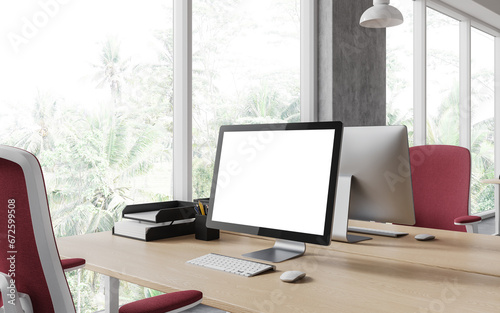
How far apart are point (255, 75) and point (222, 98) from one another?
397mm

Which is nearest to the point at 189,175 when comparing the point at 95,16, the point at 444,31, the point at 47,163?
the point at 47,163

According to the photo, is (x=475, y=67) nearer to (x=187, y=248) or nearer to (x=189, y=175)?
(x=189, y=175)

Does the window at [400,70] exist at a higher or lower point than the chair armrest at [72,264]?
higher

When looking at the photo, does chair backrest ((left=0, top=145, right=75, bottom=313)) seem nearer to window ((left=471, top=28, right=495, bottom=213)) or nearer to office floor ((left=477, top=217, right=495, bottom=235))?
office floor ((left=477, top=217, right=495, bottom=235))

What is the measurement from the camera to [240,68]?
3447mm

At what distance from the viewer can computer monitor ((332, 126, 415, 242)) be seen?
1.97 metres

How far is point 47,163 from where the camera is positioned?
251 cm

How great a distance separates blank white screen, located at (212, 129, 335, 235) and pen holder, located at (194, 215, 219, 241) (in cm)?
18

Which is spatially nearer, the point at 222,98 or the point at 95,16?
the point at 95,16

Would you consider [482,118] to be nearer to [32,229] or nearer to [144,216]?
[144,216]

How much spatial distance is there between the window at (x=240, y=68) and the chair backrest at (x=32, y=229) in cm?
218

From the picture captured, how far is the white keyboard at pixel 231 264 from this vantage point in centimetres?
152

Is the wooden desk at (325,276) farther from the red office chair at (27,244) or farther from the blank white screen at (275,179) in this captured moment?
the red office chair at (27,244)

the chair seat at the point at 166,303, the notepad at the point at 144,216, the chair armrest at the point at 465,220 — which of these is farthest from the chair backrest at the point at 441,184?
the chair seat at the point at 166,303
